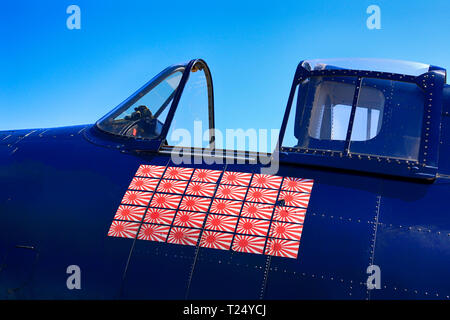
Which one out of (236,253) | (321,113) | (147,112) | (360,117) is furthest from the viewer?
(147,112)

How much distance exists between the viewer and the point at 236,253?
3.57 metres

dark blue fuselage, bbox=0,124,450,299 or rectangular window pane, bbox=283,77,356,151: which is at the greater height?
rectangular window pane, bbox=283,77,356,151

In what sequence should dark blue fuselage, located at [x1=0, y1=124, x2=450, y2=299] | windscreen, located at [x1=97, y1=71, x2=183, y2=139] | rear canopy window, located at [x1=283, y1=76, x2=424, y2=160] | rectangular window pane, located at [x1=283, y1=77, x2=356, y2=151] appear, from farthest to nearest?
1. windscreen, located at [x1=97, y1=71, x2=183, y2=139]
2. rectangular window pane, located at [x1=283, y1=77, x2=356, y2=151]
3. rear canopy window, located at [x1=283, y1=76, x2=424, y2=160]
4. dark blue fuselage, located at [x1=0, y1=124, x2=450, y2=299]

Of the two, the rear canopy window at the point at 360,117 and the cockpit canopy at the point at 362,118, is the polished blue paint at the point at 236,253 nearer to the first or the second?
the cockpit canopy at the point at 362,118

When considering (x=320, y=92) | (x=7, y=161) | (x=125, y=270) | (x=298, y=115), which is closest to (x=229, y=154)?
(x=298, y=115)

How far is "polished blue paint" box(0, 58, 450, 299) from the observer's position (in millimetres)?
3326

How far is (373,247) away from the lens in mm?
3387

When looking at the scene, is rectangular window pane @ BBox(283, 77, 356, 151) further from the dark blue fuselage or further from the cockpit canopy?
the dark blue fuselage

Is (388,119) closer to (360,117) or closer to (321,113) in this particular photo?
(360,117)

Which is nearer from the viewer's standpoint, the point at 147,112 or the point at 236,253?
the point at 236,253

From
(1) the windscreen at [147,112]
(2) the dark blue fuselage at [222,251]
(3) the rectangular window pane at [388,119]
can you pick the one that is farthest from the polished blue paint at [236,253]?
(1) the windscreen at [147,112]

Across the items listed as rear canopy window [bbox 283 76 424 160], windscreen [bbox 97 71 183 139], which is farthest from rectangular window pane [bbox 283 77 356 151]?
windscreen [bbox 97 71 183 139]

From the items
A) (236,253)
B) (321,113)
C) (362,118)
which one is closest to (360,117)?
(362,118)
